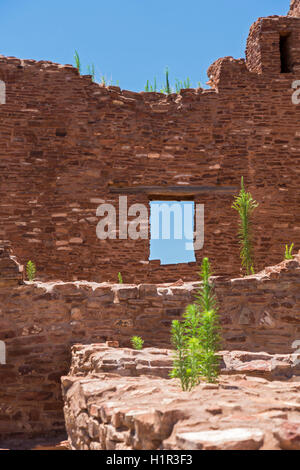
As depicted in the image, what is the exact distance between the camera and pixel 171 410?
8.71 feet

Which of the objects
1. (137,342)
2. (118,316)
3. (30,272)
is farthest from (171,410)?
(30,272)

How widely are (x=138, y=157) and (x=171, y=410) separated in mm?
8904

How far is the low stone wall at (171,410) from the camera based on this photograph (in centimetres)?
236

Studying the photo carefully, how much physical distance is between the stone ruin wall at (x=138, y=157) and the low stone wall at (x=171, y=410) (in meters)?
5.79

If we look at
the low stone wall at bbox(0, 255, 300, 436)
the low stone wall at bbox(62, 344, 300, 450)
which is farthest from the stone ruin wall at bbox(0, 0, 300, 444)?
the low stone wall at bbox(62, 344, 300, 450)

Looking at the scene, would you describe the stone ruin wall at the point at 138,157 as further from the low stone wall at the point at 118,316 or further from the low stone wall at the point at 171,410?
the low stone wall at the point at 171,410

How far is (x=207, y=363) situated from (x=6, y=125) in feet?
27.3

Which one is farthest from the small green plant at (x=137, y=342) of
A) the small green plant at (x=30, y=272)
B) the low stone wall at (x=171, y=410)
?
the small green plant at (x=30, y=272)

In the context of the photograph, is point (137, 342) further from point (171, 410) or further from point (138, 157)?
point (138, 157)

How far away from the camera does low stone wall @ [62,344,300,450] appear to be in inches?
92.9

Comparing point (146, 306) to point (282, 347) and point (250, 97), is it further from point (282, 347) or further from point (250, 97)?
point (250, 97)

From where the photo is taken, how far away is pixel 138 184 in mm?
11109

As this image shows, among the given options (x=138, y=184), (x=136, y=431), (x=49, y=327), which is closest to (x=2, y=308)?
(x=49, y=327)

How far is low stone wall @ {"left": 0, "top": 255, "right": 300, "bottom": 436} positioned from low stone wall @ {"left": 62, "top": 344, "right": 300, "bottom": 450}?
3.96ft
